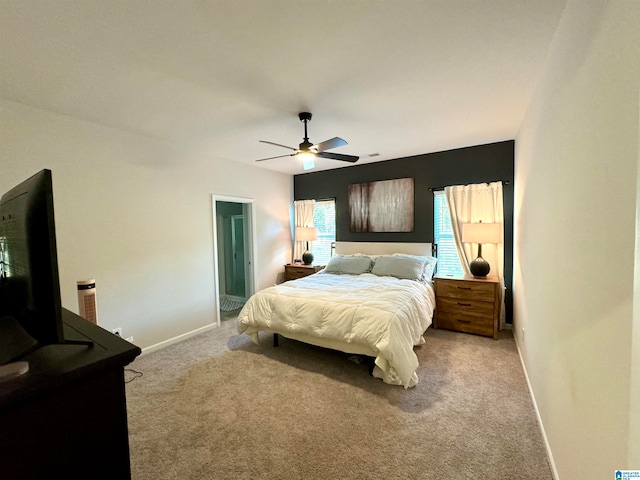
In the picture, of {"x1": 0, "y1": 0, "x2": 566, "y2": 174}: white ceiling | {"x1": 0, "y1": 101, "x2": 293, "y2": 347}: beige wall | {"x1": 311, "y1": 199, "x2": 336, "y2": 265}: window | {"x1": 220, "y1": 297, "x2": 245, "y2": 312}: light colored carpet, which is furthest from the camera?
{"x1": 311, "y1": 199, "x2": 336, "y2": 265}: window

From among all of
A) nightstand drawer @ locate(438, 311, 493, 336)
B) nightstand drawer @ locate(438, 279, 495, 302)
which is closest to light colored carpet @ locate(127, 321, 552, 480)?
nightstand drawer @ locate(438, 311, 493, 336)

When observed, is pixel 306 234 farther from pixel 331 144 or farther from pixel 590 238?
pixel 590 238

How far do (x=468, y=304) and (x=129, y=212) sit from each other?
13.8ft

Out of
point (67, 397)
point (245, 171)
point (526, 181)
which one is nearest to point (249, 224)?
point (245, 171)

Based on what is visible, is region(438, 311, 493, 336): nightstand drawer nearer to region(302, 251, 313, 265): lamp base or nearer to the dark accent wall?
the dark accent wall

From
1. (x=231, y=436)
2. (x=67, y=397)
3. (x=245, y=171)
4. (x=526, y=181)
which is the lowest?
(x=231, y=436)

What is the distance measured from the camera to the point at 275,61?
6.16 feet

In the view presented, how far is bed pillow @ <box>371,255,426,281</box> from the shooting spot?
373 centimetres

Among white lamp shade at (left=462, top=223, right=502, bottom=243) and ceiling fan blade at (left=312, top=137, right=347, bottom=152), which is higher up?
ceiling fan blade at (left=312, top=137, right=347, bottom=152)

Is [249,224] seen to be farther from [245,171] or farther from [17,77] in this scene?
[17,77]

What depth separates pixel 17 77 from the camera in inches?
78.6

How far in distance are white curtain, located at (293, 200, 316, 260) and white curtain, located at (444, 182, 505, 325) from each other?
96.5 inches

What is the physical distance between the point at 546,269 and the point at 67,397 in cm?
230

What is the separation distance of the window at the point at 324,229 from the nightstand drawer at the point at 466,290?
2210 millimetres
